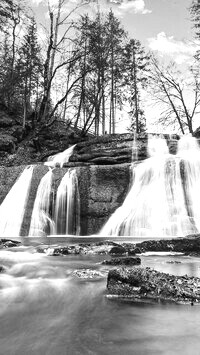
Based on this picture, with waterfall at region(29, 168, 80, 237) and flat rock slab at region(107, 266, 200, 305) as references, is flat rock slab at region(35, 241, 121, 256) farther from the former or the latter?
waterfall at region(29, 168, 80, 237)

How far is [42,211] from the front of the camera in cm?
1501

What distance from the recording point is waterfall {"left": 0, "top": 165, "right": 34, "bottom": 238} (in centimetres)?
1466

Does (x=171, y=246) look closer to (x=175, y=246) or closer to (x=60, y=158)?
(x=175, y=246)

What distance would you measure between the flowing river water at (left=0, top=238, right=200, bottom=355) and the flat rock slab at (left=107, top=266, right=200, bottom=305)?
137 millimetres

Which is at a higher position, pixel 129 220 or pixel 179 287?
pixel 129 220

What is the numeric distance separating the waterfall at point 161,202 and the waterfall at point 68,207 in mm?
1468

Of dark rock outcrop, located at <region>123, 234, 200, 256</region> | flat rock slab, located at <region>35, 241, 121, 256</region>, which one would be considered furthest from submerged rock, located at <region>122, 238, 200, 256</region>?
flat rock slab, located at <region>35, 241, 121, 256</region>

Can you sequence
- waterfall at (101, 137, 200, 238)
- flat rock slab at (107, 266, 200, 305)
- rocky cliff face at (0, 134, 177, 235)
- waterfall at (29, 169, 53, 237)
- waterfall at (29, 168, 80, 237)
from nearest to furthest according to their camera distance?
flat rock slab at (107, 266, 200, 305) < waterfall at (101, 137, 200, 238) < waterfall at (29, 169, 53, 237) < waterfall at (29, 168, 80, 237) < rocky cliff face at (0, 134, 177, 235)

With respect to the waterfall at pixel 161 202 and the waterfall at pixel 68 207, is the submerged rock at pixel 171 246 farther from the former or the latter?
the waterfall at pixel 68 207

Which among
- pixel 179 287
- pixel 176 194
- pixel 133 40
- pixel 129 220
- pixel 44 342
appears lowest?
pixel 44 342

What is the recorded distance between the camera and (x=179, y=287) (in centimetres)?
420

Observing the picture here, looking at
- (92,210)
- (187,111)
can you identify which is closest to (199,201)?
(92,210)

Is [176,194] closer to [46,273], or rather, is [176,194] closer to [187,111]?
[46,273]

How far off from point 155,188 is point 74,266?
8.90 metres
